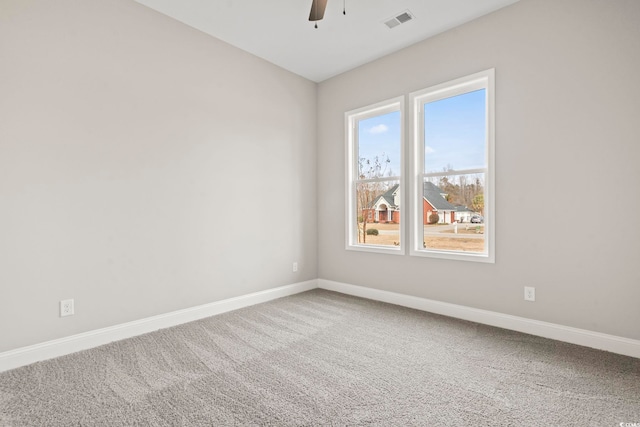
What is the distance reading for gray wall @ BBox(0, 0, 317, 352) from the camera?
7.52ft

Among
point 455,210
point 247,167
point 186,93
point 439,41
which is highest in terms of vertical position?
point 439,41

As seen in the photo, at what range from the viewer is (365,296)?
4.03m

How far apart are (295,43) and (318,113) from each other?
121 centimetres

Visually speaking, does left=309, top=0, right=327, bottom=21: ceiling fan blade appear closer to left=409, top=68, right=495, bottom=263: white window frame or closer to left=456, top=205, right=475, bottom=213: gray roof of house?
left=409, top=68, right=495, bottom=263: white window frame

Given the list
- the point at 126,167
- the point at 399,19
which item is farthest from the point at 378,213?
the point at 126,167

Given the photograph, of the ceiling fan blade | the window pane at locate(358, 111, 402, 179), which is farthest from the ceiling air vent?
the ceiling fan blade

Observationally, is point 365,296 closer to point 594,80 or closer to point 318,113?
point 318,113

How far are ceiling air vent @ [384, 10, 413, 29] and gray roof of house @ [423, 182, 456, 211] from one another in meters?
1.70

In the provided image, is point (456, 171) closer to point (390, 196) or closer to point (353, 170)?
point (390, 196)

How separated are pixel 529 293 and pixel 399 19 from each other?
2.89m

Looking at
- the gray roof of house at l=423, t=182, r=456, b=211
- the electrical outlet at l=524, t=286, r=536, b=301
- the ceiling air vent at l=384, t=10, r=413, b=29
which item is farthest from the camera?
the gray roof of house at l=423, t=182, r=456, b=211

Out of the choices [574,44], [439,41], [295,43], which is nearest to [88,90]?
[295,43]

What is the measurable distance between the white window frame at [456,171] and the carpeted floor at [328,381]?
0.79 m

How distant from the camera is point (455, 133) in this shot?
338cm
